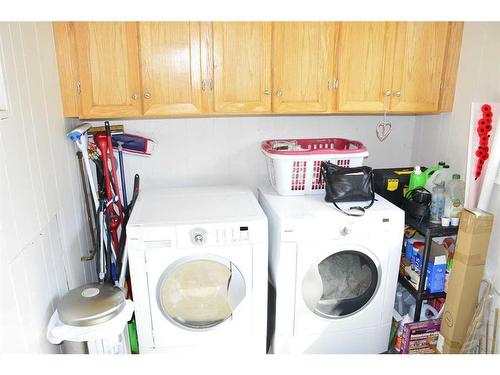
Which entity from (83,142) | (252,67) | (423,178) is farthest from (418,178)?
(83,142)

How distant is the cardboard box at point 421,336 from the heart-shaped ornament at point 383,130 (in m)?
1.24

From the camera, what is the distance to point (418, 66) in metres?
2.04

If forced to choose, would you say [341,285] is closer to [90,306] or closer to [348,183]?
[348,183]

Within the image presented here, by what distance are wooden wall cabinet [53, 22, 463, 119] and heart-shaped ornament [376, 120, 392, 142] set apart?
0.41 meters

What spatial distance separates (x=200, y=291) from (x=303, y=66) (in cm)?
133

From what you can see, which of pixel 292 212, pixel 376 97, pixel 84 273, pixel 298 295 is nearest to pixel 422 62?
pixel 376 97

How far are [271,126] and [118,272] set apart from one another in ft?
4.40

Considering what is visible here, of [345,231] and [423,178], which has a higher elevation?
[423,178]

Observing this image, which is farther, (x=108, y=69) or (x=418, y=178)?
(x=418, y=178)

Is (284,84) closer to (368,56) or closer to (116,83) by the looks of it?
(368,56)

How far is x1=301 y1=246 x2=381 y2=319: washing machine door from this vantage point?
1943mm

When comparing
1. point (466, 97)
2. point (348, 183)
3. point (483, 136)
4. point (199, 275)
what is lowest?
point (199, 275)

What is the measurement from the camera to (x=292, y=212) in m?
1.90

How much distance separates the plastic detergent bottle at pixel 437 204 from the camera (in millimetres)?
1946
